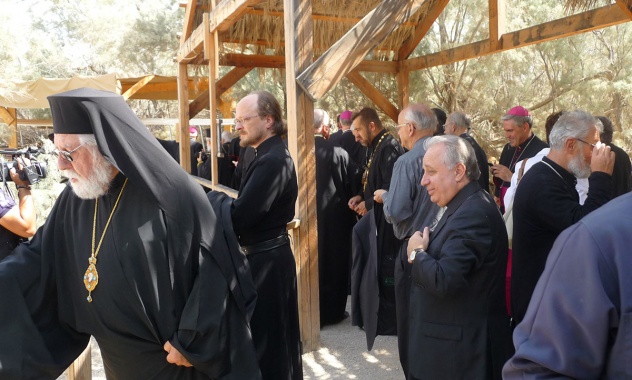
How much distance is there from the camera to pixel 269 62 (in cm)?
1037

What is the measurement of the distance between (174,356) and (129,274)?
0.40m

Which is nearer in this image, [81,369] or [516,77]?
[81,369]

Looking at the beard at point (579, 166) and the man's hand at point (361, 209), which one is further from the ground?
the beard at point (579, 166)

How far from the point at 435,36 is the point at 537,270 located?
10.8 meters

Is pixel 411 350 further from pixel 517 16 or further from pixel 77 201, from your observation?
pixel 517 16

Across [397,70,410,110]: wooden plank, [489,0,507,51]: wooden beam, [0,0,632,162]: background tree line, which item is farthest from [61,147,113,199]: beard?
[0,0,632,162]: background tree line

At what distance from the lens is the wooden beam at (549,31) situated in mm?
6383

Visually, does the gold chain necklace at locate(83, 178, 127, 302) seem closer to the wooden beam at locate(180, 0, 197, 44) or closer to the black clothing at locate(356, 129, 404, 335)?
the black clothing at locate(356, 129, 404, 335)

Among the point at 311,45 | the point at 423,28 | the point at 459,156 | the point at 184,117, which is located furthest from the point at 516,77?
the point at 459,156

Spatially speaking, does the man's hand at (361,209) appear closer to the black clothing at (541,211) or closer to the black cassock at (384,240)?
the black cassock at (384,240)

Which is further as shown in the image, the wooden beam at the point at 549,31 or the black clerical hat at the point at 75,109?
the wooden beam at the point at 549,31

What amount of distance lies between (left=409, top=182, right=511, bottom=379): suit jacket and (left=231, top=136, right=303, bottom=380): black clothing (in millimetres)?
1153

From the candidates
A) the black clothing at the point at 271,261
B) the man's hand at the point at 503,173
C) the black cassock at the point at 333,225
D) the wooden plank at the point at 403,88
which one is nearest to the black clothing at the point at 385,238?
the black cassock at the point at 333,225

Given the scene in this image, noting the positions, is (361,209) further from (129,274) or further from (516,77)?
(516,77)
